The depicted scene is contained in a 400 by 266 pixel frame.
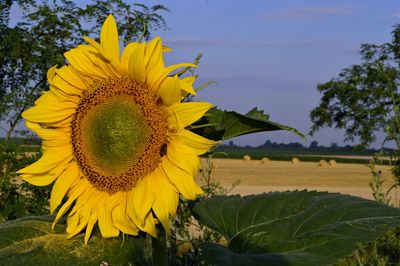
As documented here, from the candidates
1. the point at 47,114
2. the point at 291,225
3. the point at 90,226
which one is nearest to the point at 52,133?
the point at 47,114

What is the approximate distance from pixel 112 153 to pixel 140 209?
5.6 inches

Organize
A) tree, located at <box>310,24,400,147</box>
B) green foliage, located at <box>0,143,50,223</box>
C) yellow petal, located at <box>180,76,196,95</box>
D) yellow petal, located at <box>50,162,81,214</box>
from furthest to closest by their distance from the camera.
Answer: tree, located at <box>310,24,400,147</box>
green foliage, located at <box>0,143,50,223</box>
yellow petal, located at <box>50,162,81,214</box>
yellow petal, located at <box>180,76,196,95</box>

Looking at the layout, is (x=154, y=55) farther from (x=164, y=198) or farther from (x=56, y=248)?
(x=56, y=248)

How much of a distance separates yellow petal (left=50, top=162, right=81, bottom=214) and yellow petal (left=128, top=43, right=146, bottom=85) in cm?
27

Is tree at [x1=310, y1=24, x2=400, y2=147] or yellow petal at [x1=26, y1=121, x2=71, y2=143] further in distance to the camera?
tree at [x1=310, y1=24, x2=400, y2=147]

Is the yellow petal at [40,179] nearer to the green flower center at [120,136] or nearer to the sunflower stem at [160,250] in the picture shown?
the green flower center at [120,136]

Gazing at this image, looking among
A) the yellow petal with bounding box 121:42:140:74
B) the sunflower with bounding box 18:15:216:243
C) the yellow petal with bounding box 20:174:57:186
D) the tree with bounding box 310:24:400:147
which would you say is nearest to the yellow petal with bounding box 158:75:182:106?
the sunflower with bounding box 18:15:216:243

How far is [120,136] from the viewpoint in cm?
137

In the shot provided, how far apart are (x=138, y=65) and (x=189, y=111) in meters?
0.15

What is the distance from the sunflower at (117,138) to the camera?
1311 mm

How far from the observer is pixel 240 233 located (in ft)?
4.66

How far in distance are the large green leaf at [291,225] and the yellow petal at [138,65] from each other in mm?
335

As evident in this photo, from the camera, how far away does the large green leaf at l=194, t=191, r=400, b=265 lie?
4.15 ft

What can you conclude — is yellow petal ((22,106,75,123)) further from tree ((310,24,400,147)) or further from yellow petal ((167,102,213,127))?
tree ((310,24,400,147))
